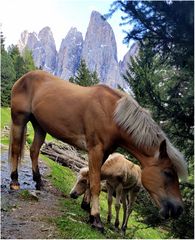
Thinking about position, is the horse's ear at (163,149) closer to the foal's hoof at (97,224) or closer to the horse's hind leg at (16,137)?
the foal's hoof at (97,224)

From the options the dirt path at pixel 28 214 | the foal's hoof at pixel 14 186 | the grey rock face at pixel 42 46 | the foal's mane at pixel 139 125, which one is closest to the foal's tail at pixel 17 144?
the foal's hoof at pixel 14 186

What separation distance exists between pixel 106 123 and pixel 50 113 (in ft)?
4.74

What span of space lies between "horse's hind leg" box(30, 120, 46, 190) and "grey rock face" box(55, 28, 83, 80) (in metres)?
106

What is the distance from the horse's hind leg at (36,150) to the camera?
809cm

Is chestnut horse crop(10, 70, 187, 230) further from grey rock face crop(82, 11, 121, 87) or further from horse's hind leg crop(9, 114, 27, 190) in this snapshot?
grey rock face crop(82, 11, 121, 87)

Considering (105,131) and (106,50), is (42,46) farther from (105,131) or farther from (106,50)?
(105,131)

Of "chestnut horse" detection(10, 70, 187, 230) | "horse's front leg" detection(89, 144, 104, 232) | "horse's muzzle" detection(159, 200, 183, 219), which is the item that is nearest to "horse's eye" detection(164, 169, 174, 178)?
"chestnut horse" detection(10, 70, 187, 230)

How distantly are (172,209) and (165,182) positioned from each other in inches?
17.1

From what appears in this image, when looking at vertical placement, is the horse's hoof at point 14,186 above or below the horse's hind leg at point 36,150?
below

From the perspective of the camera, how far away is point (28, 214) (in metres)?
6.11

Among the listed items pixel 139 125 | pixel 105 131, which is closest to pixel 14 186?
pixel 105 131

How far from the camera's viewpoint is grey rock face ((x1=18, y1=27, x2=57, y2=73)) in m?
144

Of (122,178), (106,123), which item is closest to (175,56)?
(106,123)

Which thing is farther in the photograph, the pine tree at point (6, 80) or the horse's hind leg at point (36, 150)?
the pine tree at point (6, 80)
